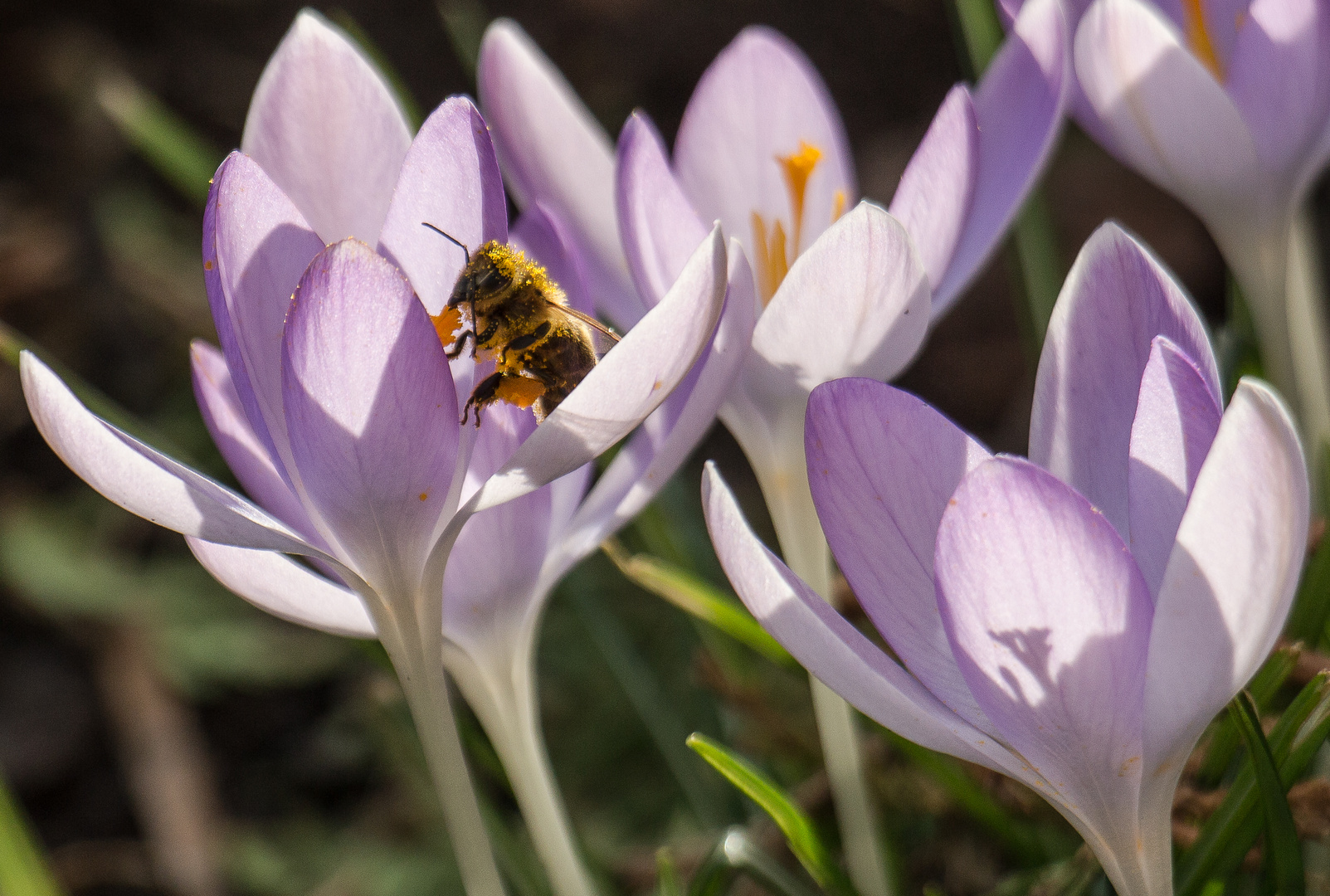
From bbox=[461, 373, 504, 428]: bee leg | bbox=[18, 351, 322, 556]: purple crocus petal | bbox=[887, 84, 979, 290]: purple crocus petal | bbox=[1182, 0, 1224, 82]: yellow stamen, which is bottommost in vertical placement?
bbox=[18, 351, 322, 556]: purple crocus petal

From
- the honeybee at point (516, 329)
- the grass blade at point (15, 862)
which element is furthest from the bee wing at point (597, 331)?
the grass blade at point (15, 862)

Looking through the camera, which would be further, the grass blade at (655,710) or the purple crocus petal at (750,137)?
the grass blade at (655,710)

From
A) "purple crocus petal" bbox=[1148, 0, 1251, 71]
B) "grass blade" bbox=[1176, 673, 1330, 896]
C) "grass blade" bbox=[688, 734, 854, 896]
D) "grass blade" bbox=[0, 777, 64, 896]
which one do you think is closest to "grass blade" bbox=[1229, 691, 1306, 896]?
"grass blade" bbox=[1176, 673, 1330, 896]

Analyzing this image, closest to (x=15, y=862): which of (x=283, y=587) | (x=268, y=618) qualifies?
(x=283, y=587)

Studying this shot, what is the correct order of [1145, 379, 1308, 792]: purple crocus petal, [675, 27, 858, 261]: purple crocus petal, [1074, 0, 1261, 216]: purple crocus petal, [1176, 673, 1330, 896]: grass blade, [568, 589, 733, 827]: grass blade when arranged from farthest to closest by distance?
[568, 589, 733, 827]: grass blade, [675, 27, 858, 261]: purple crocus petal, [1074, 0, 1261, 216]: purple crocus petal, [1176, 673, 1330, 896]: grass blade, [1145, 379, 1308, 792]: purple crocus petal

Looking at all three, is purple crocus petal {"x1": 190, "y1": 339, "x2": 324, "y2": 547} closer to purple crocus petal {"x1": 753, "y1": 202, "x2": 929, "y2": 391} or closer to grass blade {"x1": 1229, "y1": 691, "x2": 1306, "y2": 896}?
purple crocus petal {"x1": 753, "y1": 202, "x2": 929, "y2": 391}

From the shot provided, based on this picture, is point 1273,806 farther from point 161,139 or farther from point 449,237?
point 161,139

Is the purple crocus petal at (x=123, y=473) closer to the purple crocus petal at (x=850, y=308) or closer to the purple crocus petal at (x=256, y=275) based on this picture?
the purple crocus petal at (x=256, y=275)
